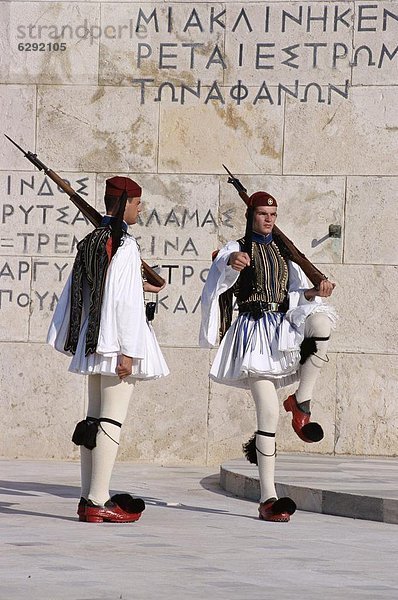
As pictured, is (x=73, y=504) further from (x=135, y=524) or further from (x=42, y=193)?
(x=42, y=193)

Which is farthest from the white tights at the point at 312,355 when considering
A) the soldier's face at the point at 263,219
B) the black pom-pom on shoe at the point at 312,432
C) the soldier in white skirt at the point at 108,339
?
the soldier in white skirt at the point at 108,339

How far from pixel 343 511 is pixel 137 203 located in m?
2.27

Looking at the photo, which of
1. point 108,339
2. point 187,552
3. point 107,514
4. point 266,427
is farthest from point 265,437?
point 187,552

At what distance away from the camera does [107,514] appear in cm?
820

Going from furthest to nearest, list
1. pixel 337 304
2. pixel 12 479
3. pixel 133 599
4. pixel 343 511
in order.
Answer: pixel 337 304 < pixel 12 479 < pixel 343 511 < pixel 133 599

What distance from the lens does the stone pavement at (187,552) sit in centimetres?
589

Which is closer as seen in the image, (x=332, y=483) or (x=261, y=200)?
(x=261, y=200)

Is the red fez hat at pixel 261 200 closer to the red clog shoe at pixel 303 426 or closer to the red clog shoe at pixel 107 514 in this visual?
the red clog shoe at pixel 303 426

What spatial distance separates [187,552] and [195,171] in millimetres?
5484

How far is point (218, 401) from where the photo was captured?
11.9 metres

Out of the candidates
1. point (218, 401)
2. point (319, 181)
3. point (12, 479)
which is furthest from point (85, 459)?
point (319, 181)

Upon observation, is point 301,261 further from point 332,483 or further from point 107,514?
point 107,514

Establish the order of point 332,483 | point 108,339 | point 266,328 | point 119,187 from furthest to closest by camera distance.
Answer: point 332,483, point 266,328, point 119,187, point 108,339

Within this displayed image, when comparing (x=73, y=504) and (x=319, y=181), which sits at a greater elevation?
(x=319, y=181)
